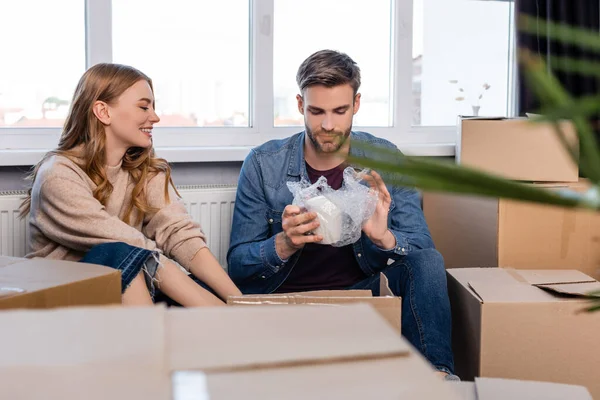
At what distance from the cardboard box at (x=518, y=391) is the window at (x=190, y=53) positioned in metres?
1.91

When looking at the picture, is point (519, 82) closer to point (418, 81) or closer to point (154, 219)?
point (418, 81)

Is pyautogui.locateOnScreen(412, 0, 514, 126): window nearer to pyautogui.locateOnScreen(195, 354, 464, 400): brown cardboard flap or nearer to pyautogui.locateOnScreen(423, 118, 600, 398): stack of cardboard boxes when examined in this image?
pyautogui.locateOnScreen(423, 118, 600, 398): stack of cardboard boxes

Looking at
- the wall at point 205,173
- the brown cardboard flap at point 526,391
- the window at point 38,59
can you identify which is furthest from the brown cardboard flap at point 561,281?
the window at point 38,59

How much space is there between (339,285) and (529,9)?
1.45m

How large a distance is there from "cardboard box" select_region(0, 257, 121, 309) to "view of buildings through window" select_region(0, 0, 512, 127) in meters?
1.45

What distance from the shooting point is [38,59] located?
2410 mm

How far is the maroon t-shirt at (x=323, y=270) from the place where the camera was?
204 centimetres

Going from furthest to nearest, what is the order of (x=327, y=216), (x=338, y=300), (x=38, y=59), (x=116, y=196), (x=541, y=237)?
(x=38, y=59) → (x=541, y=237) → (x=116, y=196) → (x=327, y=216) → (x=338, y=300)

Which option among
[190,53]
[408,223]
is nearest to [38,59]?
[190,53]

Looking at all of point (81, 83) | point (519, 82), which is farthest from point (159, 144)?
point (519, 82)

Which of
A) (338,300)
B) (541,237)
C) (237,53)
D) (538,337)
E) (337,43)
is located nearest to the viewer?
(338,300)

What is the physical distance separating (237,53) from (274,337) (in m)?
2.30

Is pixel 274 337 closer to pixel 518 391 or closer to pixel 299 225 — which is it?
pixel 518 391

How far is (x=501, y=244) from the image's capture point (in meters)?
2.22
